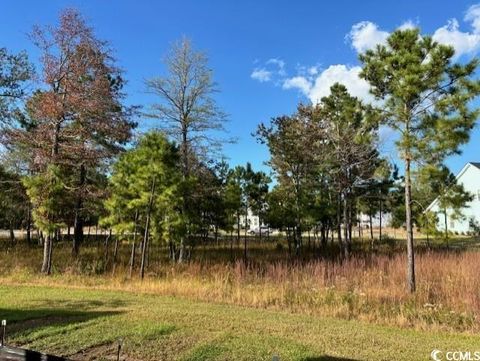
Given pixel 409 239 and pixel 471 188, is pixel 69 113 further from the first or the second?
pixel 471 188

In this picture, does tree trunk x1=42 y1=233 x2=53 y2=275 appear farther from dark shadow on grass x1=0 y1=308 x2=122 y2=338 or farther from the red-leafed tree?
dark shadow on grass x1=0 y1=308 x2=122 y2=338

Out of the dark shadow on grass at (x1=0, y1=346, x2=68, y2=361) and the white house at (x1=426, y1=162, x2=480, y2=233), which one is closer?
the dark shadow on grass at (x1=0, y1=346, x2=68, y2=361)

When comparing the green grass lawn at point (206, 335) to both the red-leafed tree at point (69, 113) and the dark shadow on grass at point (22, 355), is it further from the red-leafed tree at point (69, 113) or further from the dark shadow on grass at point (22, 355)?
the red-leafed tree at point (69, 113)

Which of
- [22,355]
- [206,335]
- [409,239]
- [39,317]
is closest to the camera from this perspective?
[22,355]

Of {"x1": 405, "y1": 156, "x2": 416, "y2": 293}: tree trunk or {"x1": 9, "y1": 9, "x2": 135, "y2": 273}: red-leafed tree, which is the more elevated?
{"x1": 9, "y1": 9, "x2": 135, "y2": 273}: red-leafed tree

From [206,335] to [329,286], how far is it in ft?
17.5

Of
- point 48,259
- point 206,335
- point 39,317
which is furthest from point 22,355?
point 48,259

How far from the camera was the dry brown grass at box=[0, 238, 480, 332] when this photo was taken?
26.3 feet

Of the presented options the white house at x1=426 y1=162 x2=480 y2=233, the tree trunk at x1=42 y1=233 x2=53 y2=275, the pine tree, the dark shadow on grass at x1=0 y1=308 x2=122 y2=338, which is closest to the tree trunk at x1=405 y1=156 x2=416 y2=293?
the pine tree

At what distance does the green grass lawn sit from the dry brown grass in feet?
2.96

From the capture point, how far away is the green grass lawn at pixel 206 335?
5449 mm

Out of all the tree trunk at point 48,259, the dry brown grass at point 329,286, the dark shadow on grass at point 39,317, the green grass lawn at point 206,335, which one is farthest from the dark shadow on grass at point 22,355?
the tree trunk at point 48,259

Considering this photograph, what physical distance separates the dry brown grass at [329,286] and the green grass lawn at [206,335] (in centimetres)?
90

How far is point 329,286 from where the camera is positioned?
35.4ft
